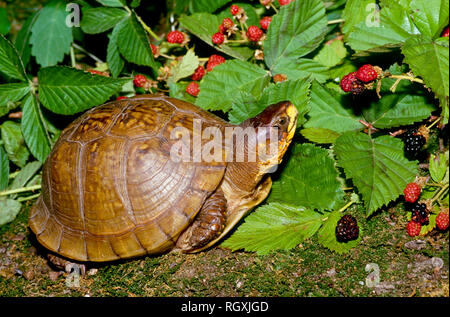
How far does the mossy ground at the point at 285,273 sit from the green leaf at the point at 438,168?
24 centimetres

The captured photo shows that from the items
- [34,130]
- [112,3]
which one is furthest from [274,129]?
[34,130]

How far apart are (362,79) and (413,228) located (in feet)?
2.29

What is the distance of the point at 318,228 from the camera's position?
1.90 metres

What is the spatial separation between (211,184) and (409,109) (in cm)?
100

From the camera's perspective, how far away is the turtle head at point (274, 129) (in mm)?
1802

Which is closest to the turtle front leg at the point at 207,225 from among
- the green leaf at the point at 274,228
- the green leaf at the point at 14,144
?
the green leaf at the point at 274,228

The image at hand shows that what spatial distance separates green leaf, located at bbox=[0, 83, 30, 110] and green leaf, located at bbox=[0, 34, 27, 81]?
0.20ft

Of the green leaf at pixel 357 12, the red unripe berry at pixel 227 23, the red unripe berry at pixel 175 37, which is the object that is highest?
the green leaf at pixel 357 12

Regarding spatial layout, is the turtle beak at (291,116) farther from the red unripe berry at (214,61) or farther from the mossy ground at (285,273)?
the red unripe berry at (214,61)

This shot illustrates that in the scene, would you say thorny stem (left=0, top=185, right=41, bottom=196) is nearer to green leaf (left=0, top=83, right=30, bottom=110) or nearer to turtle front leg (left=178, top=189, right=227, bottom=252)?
green leaf (left=0, top=83, right=30, bottom=110)

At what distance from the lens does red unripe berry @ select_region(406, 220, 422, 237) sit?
1.73 m

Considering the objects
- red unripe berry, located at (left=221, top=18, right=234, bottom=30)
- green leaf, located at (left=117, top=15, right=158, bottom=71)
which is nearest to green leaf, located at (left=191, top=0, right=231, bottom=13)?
red unripe berry, located at (left=221, top=18, right=234, bottom=30)

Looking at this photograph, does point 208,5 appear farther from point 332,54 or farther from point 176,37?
point 332,54
